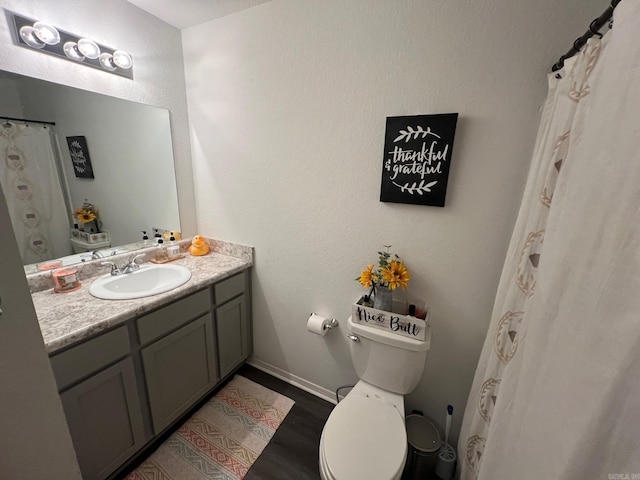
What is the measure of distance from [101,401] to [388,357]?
4.23 feet

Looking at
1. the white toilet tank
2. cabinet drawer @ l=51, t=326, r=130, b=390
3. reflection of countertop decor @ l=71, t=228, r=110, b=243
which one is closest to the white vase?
the white toilet tank

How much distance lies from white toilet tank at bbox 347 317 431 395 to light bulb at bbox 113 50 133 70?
194 cm

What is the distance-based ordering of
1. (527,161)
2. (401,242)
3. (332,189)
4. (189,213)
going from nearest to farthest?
(527,161) → (401,242) → (332,189) → (189,213)

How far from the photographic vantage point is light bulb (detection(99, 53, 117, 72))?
52.5 inches

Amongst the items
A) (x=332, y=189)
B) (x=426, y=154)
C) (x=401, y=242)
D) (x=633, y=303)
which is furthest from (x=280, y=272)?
(x=633, y=303)

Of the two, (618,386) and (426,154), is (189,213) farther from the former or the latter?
(618,386)

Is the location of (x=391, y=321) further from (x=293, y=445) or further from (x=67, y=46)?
(x=67, y=46)

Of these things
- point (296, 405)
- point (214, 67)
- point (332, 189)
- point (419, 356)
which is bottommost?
point (296, 405)

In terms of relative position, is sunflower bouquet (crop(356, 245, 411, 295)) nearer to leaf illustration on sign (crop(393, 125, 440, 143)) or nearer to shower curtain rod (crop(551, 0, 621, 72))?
leaf illustration on sign (crop(393, 125, 440, 143))

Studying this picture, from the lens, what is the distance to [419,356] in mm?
1153

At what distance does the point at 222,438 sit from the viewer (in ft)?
4.66

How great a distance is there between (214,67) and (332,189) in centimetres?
115

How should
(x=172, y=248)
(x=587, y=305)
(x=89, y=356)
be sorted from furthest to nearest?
(x=172, y=248) → (x=89, y=356) → (x=587, y=305)

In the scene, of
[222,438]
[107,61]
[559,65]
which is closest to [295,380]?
[222,438]
